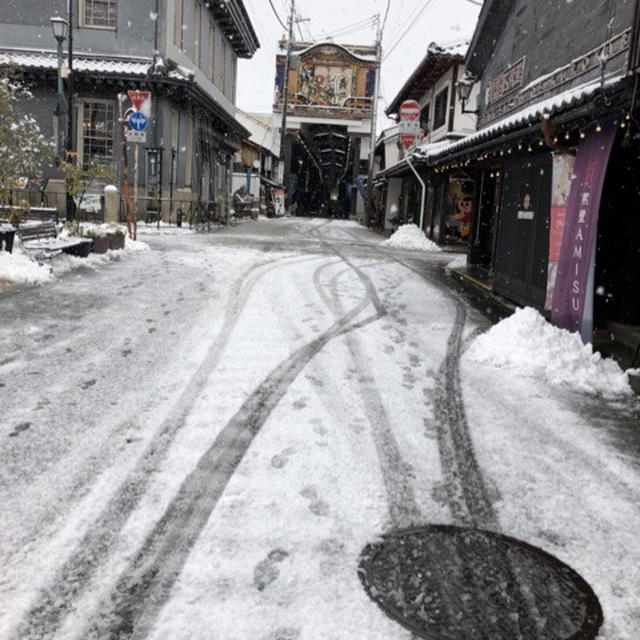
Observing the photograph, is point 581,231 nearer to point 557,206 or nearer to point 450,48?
point 557,206

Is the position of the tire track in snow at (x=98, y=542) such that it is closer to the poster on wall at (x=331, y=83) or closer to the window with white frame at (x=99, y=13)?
the window with white frame at (x=99, y=13)

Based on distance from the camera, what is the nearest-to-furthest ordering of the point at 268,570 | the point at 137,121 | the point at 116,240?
the point at 268,570 < the point at 116,240 < the point at 137,121

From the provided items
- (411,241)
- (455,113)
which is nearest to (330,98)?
(455,113)

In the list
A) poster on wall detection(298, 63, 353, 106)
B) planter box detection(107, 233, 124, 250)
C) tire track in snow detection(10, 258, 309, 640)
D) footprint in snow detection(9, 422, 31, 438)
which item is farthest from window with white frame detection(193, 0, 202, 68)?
poster on wall detection(298, 63, 353, 106)

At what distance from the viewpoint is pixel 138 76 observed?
840 inches

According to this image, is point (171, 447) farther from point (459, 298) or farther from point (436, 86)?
point (436, 86)

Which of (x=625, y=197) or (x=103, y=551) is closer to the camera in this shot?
(x=103, y=551)

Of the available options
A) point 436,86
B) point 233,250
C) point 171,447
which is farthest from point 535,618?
point 436,86

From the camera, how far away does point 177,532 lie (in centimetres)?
307

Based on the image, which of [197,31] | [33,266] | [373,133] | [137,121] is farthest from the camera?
[373,133]

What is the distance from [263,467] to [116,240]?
10667mm

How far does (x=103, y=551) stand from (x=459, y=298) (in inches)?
363

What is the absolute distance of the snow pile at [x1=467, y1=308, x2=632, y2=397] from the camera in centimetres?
620

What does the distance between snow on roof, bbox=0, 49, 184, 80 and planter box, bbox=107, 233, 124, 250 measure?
33.3ft
